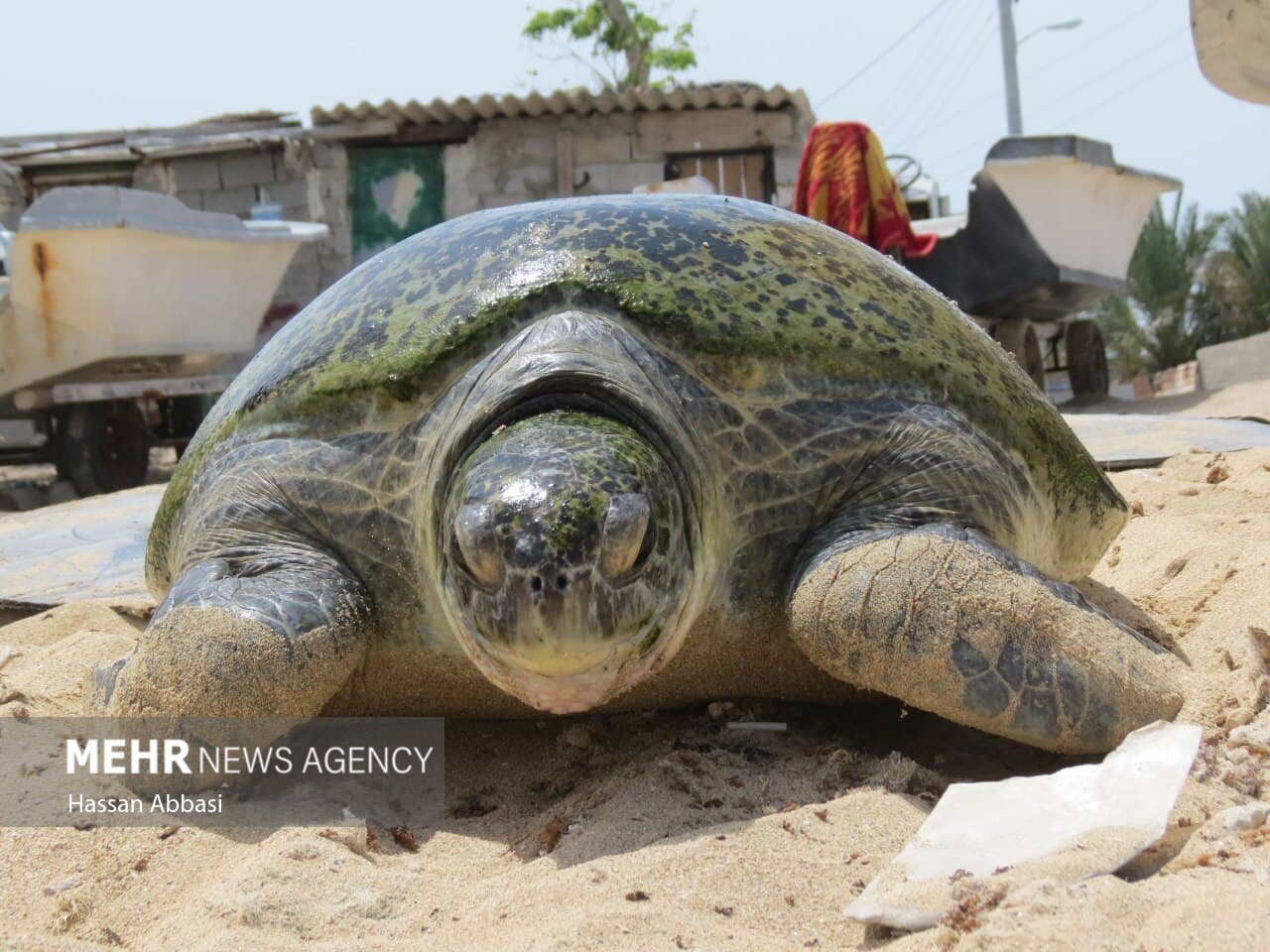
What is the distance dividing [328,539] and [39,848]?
28.8 inches

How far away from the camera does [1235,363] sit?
481 inches

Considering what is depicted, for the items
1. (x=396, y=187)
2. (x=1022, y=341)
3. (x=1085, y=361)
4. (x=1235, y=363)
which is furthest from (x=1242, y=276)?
(x=396, y=187)

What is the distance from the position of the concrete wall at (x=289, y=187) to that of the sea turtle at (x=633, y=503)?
9393 millimetres

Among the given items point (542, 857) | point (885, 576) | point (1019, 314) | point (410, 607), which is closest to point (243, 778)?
point (410, 607)

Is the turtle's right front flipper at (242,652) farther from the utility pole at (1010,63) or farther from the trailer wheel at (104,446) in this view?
the utility pole at (1010,63)

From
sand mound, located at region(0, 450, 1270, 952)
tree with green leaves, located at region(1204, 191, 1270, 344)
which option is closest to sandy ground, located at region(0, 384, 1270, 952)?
sand mound, located at region(0, 450, 1270, 952)

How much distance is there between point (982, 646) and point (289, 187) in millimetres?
10941

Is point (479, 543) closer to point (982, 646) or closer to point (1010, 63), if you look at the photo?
point (982, 646)

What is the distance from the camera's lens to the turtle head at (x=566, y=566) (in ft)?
5.50

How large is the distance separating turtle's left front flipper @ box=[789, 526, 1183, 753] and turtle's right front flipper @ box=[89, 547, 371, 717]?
80 centimetres

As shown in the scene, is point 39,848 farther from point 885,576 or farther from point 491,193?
point 491,193

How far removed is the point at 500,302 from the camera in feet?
7.50

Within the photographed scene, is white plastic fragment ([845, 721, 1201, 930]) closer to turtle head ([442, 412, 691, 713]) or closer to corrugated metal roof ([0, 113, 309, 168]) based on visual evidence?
turtle head ([442, 412, 691, 713])

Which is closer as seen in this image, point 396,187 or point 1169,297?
point 396,187
